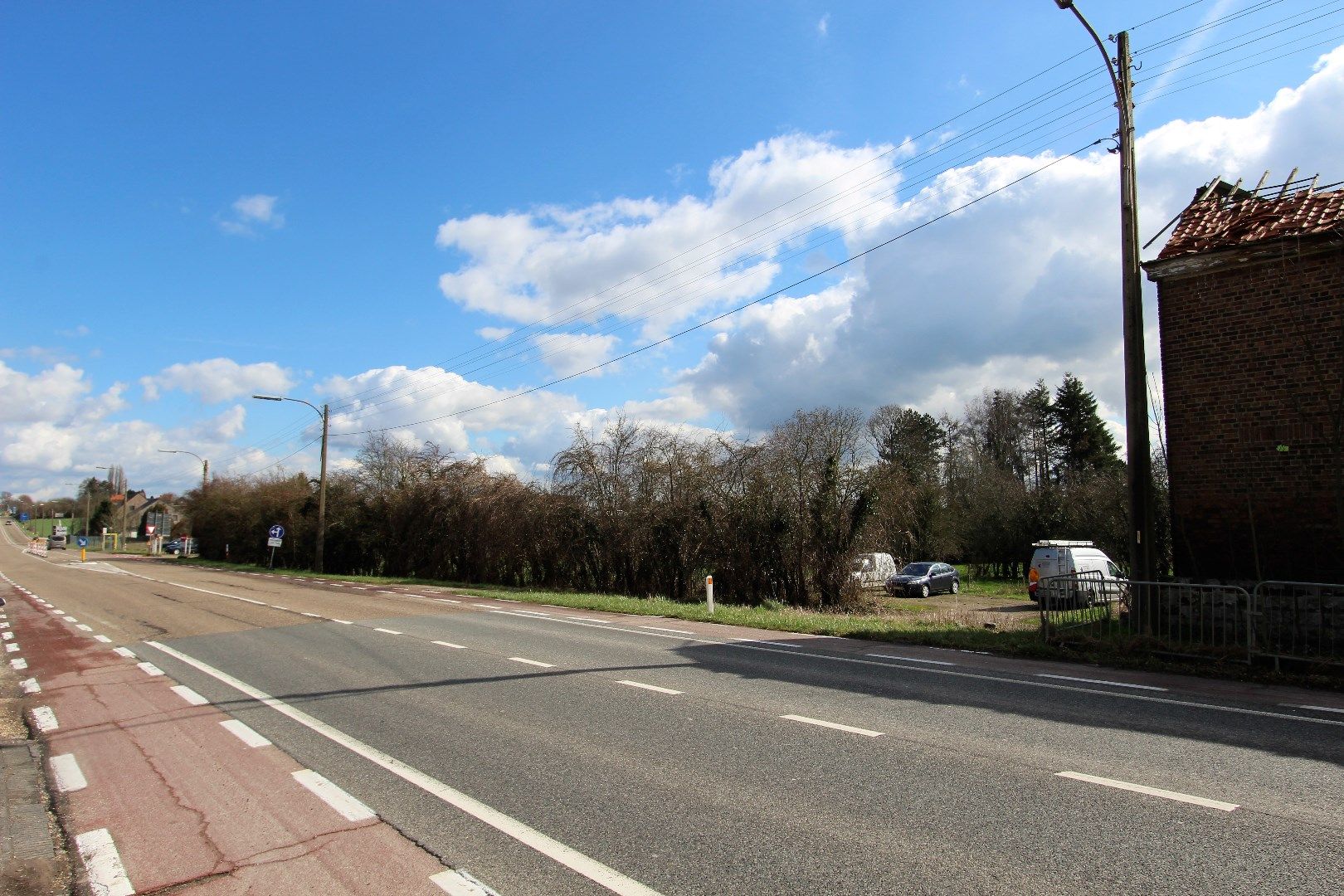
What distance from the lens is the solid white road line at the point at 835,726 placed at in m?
6.68

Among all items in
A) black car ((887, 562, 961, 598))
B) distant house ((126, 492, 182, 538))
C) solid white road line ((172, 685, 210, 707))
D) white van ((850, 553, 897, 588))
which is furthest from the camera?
distant house ((126, 492, 182, 538))

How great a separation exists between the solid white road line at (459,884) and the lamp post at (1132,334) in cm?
1160

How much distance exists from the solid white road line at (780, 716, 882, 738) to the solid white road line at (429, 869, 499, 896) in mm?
3702

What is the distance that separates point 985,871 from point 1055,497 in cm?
4312

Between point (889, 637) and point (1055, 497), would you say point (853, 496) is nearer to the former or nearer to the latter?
point (889, 637)

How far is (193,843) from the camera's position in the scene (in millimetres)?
4711

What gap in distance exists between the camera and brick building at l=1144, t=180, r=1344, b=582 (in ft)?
38.2

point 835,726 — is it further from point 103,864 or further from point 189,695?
point 189,695

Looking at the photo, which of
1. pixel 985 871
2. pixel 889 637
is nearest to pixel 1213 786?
pixel 985 871

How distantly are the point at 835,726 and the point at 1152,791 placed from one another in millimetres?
2506

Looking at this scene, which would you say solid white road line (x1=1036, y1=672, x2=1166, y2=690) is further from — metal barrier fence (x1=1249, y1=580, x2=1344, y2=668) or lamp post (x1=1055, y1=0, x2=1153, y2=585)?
lamp post (x1=1055, y1=0, x2=1153, y2=585)

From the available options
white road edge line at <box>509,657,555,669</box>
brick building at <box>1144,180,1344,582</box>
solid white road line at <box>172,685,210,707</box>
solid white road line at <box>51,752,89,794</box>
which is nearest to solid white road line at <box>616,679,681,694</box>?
white road edge line at <box>509,657,555,669</box>

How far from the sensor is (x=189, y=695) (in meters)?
9.07

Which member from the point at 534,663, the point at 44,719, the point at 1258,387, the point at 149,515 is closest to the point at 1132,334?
the point at 1258,387
